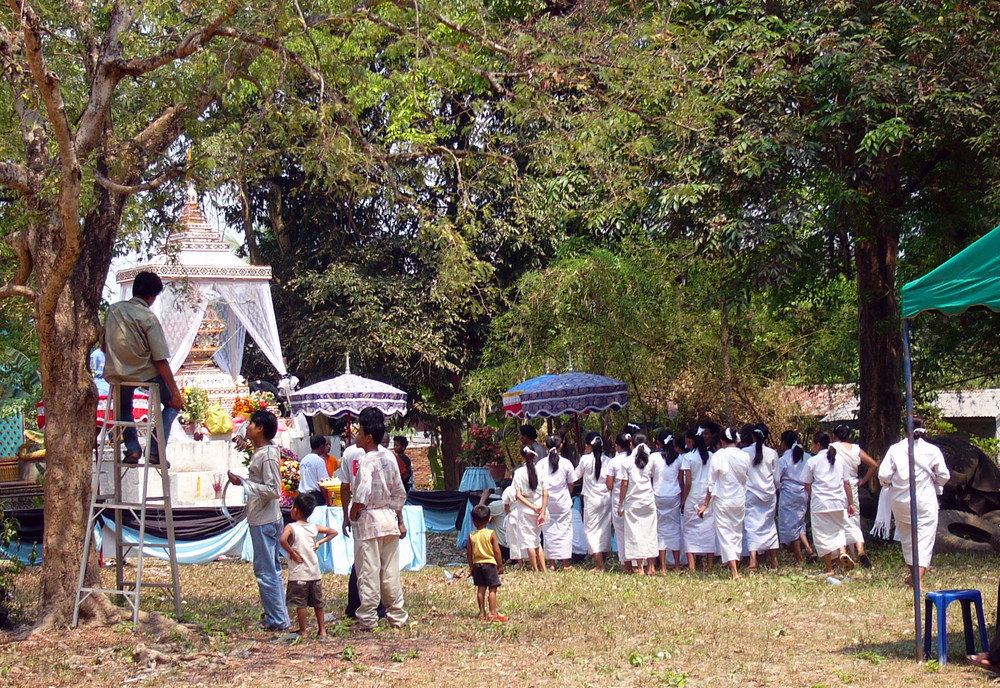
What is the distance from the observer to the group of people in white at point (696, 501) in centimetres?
1217

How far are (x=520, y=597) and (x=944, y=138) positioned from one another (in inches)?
269

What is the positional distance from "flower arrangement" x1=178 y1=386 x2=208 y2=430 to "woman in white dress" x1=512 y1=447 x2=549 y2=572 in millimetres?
5451

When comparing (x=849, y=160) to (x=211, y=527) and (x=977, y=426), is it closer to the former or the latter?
(x=211, y=527)

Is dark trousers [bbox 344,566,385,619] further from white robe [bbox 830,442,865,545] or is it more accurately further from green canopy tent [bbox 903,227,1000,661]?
white robe [bbox 830,442,865,545]

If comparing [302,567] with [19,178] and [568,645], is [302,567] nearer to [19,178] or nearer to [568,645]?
[568,645]

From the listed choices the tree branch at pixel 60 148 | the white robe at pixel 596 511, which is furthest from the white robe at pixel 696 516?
the tree branch at pixel 60 148

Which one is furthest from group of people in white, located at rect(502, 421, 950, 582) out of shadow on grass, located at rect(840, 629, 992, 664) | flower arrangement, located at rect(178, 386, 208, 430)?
flower arrangement, located at rect(178, 386, 208, 430)

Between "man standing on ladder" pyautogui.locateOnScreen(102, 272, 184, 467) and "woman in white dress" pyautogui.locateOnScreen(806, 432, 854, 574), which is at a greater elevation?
"man standing on ladder" pyautogui.locateOnScreen(102, 272, 184, 467)

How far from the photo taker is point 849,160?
13.1 metres

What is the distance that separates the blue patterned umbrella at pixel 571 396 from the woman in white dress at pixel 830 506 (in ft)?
14.1

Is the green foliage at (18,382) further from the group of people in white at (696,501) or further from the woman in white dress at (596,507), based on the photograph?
the woman in white dress at (596,507)

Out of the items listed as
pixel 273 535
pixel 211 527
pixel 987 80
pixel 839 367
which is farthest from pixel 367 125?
pixel 273 535

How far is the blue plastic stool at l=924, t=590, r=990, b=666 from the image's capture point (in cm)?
705

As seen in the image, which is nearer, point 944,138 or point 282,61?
point 282,61
